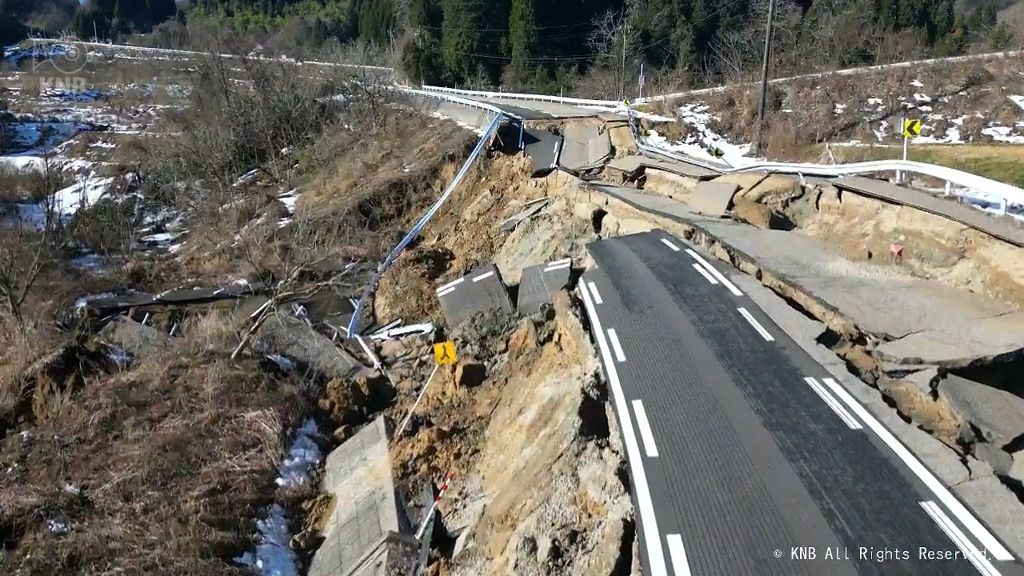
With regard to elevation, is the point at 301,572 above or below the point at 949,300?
below

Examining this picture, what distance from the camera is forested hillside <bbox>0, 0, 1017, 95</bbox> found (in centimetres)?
3309

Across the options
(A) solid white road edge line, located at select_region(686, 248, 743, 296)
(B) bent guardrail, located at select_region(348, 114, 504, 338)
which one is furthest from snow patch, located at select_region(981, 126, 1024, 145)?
(B) bent guardrail, located at select_region(348, 114, 504, 338)

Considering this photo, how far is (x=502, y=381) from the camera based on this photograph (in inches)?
408

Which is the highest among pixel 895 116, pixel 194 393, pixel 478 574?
pixel 895 116

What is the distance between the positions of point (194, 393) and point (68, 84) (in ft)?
226

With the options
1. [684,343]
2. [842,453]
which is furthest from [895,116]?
[842,453]

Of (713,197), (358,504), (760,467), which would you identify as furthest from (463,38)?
(760,467)

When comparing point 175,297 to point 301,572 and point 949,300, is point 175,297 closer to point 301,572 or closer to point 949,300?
point 301,572

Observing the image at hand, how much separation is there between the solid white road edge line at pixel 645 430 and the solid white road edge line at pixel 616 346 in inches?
41.0

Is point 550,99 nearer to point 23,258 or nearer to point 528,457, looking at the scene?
point 23,258

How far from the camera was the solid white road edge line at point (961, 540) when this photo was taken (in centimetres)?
462

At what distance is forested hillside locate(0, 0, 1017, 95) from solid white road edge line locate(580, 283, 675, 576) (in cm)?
2359

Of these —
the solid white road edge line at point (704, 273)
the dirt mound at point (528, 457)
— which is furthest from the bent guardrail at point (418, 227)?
the solid white road edge line at point (704, 273)

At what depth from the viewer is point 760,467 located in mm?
5910
